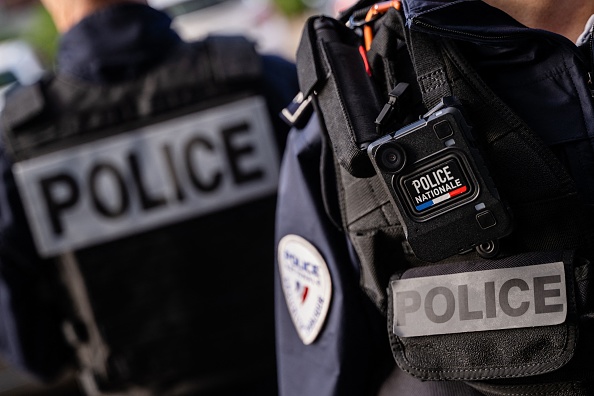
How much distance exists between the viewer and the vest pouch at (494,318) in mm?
877

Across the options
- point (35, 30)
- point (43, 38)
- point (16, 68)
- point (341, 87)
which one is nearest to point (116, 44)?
point (341, 87)

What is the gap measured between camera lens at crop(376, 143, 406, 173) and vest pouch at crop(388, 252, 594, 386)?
162 millimetres

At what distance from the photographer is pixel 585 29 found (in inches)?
38.5

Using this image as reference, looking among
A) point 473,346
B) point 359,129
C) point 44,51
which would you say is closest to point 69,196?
point 359,129

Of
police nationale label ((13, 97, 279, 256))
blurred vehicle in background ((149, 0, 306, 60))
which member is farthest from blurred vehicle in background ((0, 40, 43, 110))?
blurred vehicle in background ((149, 0, 306, 60))

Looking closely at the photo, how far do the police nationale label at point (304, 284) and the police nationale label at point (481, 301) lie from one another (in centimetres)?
18

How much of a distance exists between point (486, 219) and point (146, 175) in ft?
3.65

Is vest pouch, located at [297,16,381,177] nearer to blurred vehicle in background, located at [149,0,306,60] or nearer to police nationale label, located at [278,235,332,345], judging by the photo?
police nationale label, located at [278,235,332,345]

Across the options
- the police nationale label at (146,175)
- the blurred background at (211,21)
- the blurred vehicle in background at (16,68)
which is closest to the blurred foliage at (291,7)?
the blurred background at (211,21)

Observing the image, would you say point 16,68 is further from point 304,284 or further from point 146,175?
point 304,284

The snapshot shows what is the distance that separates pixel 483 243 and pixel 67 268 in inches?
49.2

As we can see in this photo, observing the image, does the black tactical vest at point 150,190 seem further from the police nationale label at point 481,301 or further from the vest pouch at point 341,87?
the police nationale label at point 481,301

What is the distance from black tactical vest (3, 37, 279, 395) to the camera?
1.78m

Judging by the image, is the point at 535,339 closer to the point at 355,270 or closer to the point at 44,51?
the point at 355,270
